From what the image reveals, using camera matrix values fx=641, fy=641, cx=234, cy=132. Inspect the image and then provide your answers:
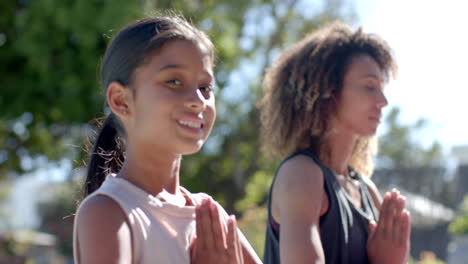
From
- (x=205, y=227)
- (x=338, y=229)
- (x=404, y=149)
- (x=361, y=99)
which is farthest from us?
(x=404, y=149)

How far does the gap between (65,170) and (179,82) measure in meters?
12.3

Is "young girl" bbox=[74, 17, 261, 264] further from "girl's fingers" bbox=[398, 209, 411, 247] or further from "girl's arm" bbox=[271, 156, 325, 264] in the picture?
"girl's fingers" bbox=[398, 209, 411, 247]

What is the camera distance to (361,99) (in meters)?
2.40

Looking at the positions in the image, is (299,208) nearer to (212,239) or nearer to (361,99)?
(361,99)

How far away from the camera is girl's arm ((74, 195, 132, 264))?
1371 millimetres

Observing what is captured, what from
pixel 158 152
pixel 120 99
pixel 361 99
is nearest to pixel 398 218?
pixel 361 99

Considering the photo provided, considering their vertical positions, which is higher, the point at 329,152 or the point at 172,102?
the point at 172,102

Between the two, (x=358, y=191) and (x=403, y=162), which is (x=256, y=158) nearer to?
(x=358, y=191)

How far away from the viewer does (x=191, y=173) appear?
16516 mm

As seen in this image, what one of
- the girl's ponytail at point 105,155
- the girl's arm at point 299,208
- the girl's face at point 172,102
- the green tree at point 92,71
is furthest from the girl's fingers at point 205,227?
the green tree at point 92,71

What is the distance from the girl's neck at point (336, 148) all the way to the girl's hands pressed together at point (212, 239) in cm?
102

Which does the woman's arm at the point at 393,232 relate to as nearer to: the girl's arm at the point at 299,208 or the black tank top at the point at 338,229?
the black tank top at the point at 338,229

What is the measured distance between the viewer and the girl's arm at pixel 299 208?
2062 millimetres

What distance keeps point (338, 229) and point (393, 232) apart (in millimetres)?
189
